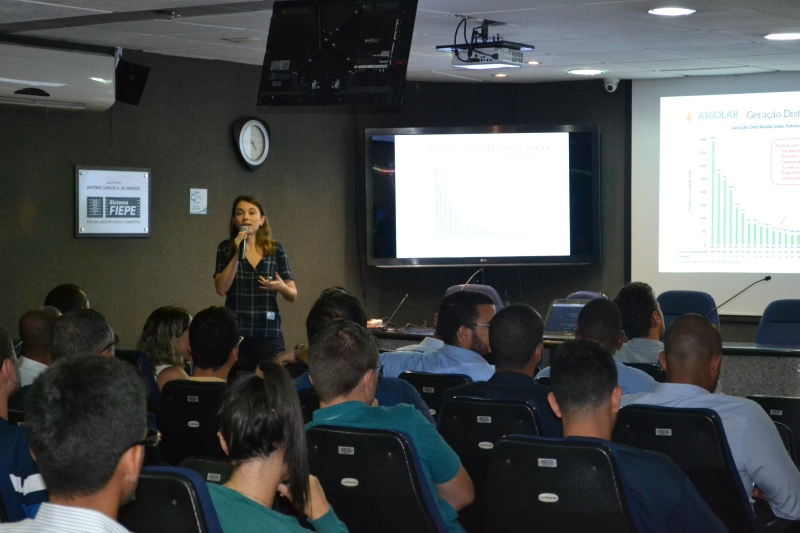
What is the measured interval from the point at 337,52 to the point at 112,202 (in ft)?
8.90

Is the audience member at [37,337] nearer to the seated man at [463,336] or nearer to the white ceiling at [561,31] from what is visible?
the seated man at [463,336]

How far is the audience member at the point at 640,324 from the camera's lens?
15.3 ft

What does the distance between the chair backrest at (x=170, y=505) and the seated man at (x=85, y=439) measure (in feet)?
1.05

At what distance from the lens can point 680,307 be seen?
645 centimetres

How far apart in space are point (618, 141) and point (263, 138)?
316 centimetres

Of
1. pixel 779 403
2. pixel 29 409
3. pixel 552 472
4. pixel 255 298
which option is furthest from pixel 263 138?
pixel 29 409

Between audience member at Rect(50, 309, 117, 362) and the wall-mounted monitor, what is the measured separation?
16.2ft

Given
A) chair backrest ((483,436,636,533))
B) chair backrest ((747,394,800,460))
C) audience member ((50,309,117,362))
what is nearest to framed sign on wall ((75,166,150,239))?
audience member ((50,309,117,362))

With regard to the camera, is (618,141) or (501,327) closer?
(501,327)

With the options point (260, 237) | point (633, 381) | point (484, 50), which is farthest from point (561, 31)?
point (633, 381)

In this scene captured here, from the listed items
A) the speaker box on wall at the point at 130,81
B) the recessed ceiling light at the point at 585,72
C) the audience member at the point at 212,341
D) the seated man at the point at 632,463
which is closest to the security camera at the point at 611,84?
the recessed ceiling light at the point at 585,72

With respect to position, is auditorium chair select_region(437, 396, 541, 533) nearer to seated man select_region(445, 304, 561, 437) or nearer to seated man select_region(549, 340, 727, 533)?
seated man select_region(445, 304, 561, 437)

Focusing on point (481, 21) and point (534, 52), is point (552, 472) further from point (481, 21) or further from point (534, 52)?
point (534, 52)

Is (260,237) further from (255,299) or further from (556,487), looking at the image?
(556,487)
